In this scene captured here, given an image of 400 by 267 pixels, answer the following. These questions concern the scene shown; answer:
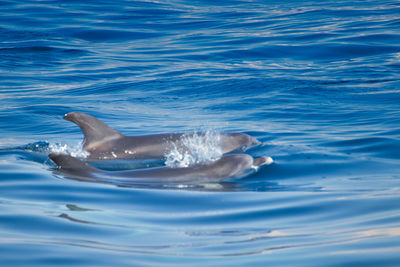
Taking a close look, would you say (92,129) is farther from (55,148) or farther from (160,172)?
(160,172)

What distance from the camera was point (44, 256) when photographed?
3963mm

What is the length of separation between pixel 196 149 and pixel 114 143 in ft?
4.21

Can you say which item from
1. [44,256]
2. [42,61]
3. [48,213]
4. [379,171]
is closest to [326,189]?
[379,171]

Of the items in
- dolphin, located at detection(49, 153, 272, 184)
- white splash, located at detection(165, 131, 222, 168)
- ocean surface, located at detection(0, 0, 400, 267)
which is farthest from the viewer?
white splash, located at detection(165, 131, 222, 168)

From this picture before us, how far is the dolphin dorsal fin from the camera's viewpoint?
9805 mm

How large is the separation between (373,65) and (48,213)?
1437cm

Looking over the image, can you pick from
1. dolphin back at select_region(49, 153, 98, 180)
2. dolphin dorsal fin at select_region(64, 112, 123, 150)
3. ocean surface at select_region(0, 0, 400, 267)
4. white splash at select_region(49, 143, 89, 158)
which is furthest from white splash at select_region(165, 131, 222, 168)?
dolphin back at select_region(49, 153, 98, 180)

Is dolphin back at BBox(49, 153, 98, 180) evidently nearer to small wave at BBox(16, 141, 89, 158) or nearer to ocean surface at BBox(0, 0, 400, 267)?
ocean surface at BBox(0, 0, 400, 267)

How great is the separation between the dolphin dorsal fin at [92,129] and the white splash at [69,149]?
14 centimetres

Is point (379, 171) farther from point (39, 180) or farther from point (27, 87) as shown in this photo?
point (27, 87)

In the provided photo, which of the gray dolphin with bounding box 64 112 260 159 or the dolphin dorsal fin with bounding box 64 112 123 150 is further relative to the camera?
the dolphin dorsal fin with bounding box 64 112 123 150

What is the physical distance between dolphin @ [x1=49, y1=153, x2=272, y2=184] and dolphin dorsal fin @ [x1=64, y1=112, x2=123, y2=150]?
210cm

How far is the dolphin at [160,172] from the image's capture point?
7258 mm

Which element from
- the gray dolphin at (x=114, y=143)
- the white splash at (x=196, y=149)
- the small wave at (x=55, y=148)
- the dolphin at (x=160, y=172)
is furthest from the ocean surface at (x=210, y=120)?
the white splash at (x=196, y=149)
